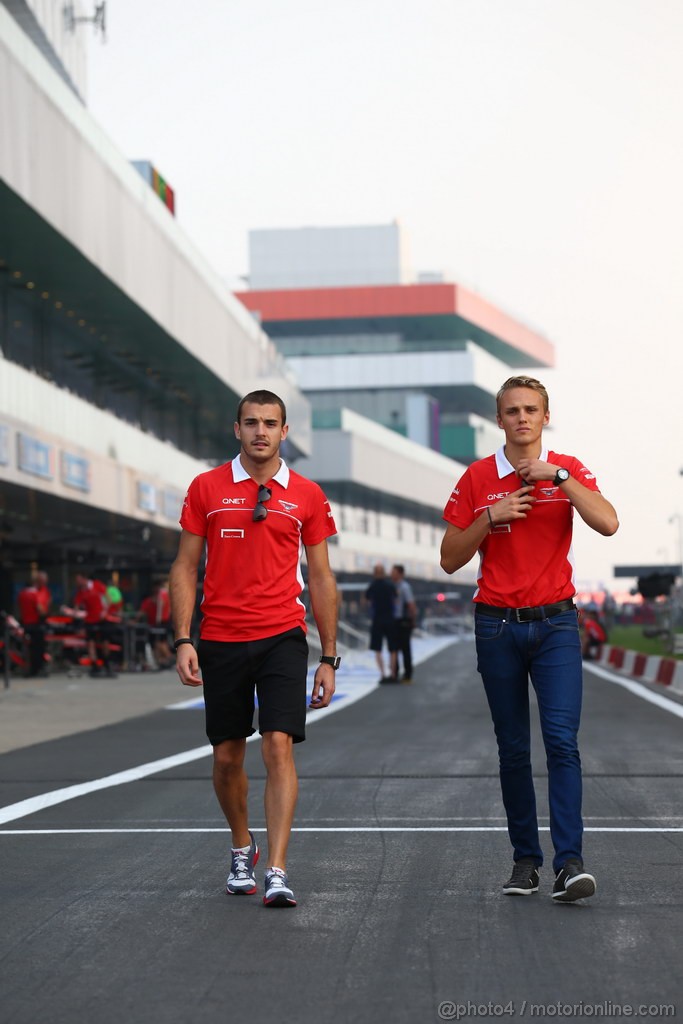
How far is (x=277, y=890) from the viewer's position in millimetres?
5984

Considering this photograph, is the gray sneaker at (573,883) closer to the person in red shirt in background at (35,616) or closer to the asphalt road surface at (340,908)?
the asphalt road surface at (340,908)

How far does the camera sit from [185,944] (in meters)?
5.37

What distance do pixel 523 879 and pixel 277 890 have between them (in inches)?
38.0

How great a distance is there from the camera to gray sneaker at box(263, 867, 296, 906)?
5.99m

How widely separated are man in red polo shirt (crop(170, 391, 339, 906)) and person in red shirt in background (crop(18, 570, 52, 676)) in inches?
786

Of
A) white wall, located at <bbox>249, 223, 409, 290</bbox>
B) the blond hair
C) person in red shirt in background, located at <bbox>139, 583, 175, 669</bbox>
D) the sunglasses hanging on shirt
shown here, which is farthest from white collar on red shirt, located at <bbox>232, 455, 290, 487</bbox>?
white wall, located at <bbox>249, 223, 409, 290</bbox>

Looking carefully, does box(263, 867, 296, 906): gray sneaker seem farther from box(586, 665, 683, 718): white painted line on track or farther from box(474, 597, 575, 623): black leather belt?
box(586, 665, 683, 718): white painted line on track

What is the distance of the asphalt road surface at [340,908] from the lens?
4598mm

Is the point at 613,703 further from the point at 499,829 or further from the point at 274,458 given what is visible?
the point at 274,458

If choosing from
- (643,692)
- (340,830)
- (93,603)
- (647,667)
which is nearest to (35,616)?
(93,603)

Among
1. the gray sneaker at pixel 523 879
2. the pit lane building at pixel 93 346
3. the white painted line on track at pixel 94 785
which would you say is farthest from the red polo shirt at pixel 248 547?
the pit lane building at pixel 93 346

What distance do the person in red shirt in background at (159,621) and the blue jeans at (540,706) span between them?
82.5 feet

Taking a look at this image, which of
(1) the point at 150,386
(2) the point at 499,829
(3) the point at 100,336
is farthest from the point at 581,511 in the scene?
(1) the point at 150,386

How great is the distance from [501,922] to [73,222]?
25.0 meters
